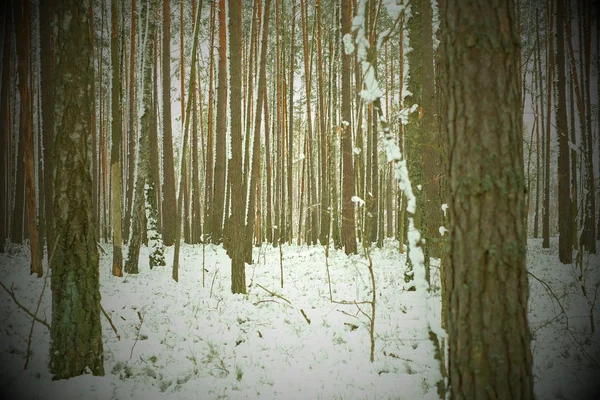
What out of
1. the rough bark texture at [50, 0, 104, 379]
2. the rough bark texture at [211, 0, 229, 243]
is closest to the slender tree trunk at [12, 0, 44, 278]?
the rough bark texture at [211, 0, 229, 243]

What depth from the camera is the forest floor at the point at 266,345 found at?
3391mm

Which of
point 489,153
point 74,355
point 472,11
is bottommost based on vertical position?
point 74,355

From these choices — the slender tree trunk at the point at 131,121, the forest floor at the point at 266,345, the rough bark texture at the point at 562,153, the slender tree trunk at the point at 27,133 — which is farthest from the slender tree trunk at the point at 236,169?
the rough bark texture at the point at 562,153

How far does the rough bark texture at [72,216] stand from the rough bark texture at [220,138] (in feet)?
17.1

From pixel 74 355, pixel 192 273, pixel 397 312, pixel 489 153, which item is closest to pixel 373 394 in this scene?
pixel 397 312

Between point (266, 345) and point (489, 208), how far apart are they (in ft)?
12.9

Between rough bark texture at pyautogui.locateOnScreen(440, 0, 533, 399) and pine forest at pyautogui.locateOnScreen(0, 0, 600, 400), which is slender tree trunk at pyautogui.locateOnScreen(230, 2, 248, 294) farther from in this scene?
rough bark texture at pyautogui.locateOnScreen(440, 0, 533, 399)

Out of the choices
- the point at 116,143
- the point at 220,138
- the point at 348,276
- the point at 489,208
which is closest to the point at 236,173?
the point at 116,143

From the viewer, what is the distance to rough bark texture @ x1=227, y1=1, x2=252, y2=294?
633 cm

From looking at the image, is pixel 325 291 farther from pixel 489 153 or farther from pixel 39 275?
pixel 39 275

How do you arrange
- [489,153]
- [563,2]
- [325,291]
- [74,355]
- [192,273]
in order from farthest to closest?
[563,2]
[192,273]
[325,291]
[74,355]
[489,153]

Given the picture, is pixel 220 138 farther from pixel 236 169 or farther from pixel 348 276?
pixel 348 276

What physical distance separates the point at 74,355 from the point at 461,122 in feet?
14.3

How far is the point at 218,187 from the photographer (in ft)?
36.8
